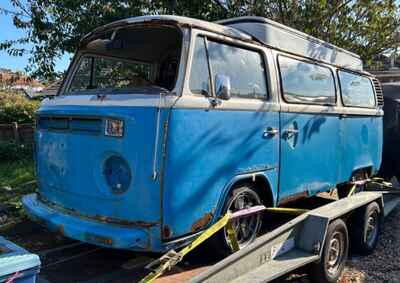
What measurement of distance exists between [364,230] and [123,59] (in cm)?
356

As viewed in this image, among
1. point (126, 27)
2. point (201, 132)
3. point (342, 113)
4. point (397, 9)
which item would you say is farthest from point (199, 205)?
point (397, 9)

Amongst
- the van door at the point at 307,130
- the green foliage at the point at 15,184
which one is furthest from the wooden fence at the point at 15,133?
the van door at the point at 307,130

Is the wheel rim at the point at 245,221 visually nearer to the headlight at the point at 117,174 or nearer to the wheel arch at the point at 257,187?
the wheel arch at the point at 257,187

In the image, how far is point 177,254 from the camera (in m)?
3.05

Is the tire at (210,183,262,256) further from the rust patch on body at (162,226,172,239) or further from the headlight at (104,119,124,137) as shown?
the headlight at (104,119,124,137)

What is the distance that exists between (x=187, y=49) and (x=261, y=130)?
115 cm

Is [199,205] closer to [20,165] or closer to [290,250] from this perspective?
[290,250]

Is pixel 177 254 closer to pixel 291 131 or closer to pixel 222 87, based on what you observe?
pixel 222 87

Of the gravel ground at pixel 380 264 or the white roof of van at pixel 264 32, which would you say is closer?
the white roof of van at pixel 264 32

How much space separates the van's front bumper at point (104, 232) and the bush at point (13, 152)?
28.2 feet

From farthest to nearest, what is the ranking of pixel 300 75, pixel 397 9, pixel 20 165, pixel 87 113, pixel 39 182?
pixel 20 165 → pixel 397 9 → pixel 300 75 → pixel 39 182 → pixel 87 113

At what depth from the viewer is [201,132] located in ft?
11.1

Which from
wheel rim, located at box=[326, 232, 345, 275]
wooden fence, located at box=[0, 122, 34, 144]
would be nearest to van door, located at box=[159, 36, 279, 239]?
wheel rim, located at box=[326, 232, 345, 275]

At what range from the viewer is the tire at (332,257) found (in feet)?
13.0
